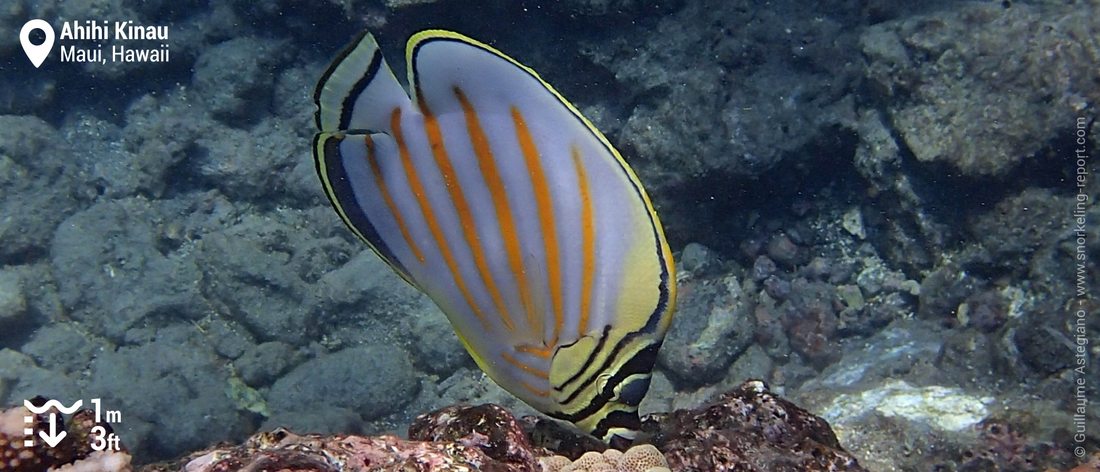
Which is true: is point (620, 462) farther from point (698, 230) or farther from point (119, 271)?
point (119, 271)

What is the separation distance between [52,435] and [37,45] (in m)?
9.10

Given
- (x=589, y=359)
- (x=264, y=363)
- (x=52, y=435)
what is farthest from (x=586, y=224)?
(x=264, y=363)

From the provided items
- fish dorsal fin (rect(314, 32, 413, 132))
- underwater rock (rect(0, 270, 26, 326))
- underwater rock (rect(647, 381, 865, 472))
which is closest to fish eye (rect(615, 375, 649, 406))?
fish dorsal fin (rect(314, 32, 413, 132))

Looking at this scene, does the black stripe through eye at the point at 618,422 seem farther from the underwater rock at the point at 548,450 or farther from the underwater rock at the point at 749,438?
the underwater rock at the point at 749,438

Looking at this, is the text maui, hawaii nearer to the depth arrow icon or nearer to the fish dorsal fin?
the depth arrow icon

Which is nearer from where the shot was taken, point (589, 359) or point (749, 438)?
point (589, 359)

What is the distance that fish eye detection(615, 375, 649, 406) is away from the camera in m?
1.10

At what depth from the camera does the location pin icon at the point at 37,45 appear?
333 inches

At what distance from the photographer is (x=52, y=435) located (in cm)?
195

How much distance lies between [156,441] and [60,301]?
2.81 meters

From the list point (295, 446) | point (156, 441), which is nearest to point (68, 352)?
point (156, 441)

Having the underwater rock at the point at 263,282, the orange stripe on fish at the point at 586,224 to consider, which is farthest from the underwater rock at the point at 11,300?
the orange stripe on fish at the point at 586,224

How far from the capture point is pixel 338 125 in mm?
1085

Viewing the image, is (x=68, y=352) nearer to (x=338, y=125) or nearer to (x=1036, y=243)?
(x=338, y=125)
